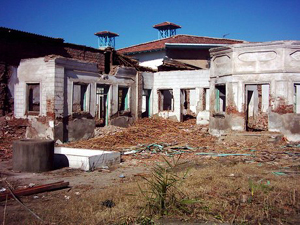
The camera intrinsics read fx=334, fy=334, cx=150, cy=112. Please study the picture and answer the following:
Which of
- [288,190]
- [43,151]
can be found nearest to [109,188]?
[43,151]

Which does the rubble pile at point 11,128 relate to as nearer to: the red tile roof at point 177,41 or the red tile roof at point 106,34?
the red tile roof at point 177,41

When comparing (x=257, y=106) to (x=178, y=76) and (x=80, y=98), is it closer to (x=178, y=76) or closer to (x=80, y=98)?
(x=178, y=76)

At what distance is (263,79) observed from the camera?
596 inches

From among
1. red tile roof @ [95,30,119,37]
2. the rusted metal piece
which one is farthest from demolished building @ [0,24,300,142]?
red tile roof @ [95,30,119,37]

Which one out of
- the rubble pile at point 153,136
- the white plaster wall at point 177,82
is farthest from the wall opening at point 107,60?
the rubble pile at point 153,136

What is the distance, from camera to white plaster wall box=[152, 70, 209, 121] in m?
20.3

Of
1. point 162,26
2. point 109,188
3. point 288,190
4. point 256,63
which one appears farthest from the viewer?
point 162,26

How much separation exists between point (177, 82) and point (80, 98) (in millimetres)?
7198

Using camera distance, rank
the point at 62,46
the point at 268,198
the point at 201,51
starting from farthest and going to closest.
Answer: the point at 201,51, the point at 62,46, the point at 268,198

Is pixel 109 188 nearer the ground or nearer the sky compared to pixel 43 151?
nearer the ground

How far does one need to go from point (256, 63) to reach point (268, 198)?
9.89 m

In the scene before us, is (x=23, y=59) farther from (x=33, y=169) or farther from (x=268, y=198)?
(x=268, y=198)

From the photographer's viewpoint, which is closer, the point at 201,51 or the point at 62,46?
the point at 62,46

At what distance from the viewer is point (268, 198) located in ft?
21.5
